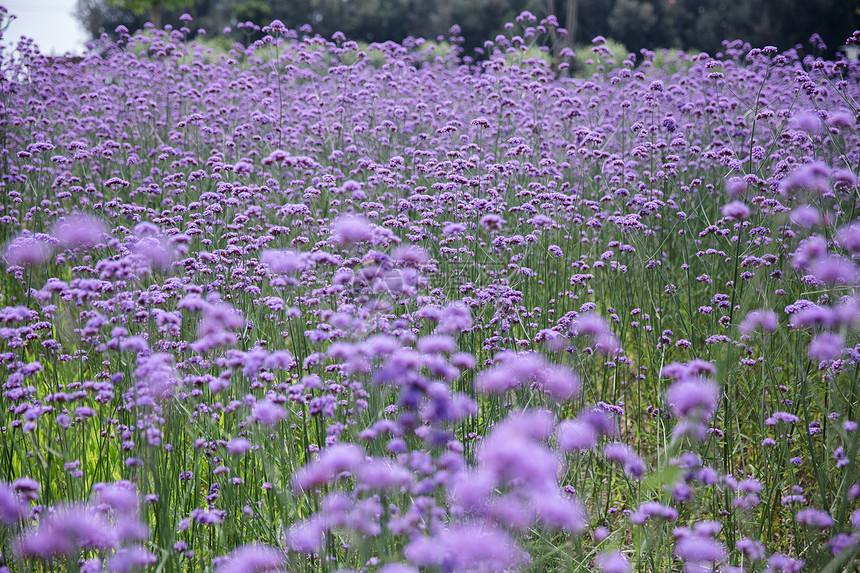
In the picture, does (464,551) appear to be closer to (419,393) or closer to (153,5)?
(419,393)

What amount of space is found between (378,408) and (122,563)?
2.68ft

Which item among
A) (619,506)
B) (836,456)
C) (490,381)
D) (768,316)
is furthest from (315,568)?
(836,456)

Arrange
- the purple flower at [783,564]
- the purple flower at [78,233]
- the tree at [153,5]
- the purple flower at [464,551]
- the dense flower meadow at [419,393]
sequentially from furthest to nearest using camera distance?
the tree at [153,5] → the purple flower at [78,233] → the purple flower at [783,564] → the dense flower meadow at [419,393] → the purple flower at [464,551]

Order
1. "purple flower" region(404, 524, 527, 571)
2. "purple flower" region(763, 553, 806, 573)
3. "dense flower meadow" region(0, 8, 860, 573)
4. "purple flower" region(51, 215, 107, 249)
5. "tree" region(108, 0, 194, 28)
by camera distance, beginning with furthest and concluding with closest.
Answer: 1. "tree" region(108, 0, 194, 28)
2. "purple flower" region(51, 215, 107, 249)
3. "purple flower" region(763, 553, 806, 573)
4. "dense flower meadow" region(0, 8, 860, 573)
5. "purple flower" region(404, 524, 527, 571)

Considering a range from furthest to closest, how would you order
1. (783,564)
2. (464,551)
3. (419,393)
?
1. (783,564)
2. (419,393)
3. (464,551)

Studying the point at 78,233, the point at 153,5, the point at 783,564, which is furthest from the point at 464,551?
the point at 153,5

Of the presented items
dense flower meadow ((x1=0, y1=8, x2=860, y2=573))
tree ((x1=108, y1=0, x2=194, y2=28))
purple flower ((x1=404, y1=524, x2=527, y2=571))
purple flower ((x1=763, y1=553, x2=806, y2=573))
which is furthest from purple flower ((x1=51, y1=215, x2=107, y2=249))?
Result: tree ((x1=108, y1=0, x2=194, y2=28))

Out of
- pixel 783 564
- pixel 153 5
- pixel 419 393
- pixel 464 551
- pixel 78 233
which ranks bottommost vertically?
pixel 783 564

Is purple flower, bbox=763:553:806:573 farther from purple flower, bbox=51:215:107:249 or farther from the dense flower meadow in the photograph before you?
purple flower, bbox=51:215:107:249

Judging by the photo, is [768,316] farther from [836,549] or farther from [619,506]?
[619,506]

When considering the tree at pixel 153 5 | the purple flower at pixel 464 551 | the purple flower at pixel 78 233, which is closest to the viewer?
the purple flower at pixel 464 551

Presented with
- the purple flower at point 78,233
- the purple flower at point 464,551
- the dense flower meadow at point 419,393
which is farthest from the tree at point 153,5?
the purple flower at point 464,551

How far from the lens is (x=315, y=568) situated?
8.57ft

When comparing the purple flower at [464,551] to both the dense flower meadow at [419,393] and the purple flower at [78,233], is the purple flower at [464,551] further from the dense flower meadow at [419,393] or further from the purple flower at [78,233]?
the purple flower at [78,233]
